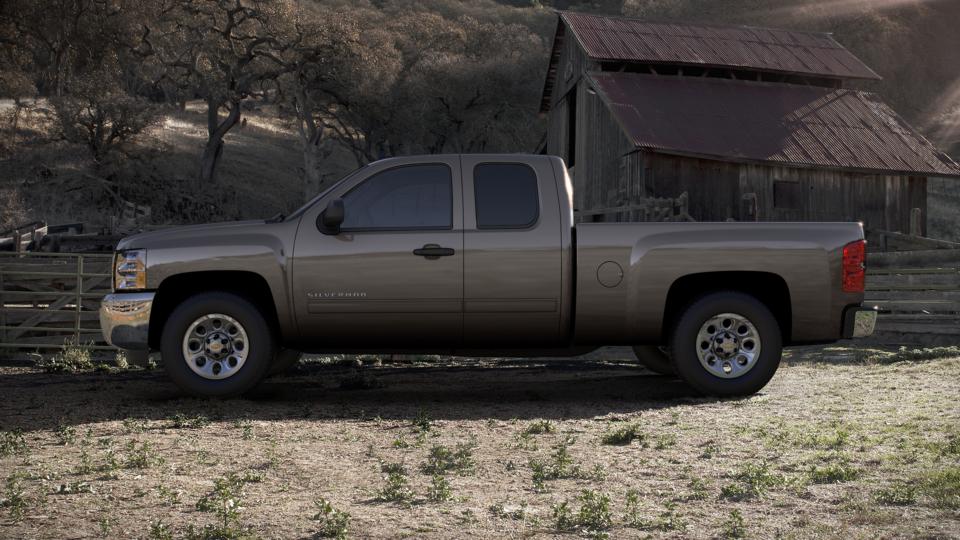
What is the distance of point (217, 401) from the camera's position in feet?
30.7

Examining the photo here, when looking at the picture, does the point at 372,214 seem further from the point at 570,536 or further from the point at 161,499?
the point at 570,536

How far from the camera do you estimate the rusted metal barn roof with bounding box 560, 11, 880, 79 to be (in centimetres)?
3053

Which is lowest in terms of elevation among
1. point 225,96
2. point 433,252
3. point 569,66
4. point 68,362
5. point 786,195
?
point 68,362

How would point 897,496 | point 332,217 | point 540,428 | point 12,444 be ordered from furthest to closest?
point 332,217
point 540,428
point 12,444
point 897,496

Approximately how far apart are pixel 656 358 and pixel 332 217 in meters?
4.43

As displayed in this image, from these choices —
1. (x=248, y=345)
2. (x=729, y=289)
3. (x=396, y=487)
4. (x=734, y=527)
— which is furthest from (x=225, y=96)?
(x=734, y=527)

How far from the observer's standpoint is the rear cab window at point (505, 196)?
373 inches

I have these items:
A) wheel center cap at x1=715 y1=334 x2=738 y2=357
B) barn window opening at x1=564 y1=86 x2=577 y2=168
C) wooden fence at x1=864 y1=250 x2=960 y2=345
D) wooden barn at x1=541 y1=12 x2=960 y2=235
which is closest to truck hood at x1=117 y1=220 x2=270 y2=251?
wheel center cap at x1=715 y1=334 x2=738 y2=357

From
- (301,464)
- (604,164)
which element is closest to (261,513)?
(301,464)

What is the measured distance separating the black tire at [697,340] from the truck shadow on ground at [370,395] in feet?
0.85

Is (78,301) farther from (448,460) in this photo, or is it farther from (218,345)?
(448,460)

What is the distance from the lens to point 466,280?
937 cm

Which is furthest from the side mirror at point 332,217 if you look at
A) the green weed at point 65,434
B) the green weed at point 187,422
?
the green weed at point 65,434

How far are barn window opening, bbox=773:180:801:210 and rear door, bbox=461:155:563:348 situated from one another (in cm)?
2053
